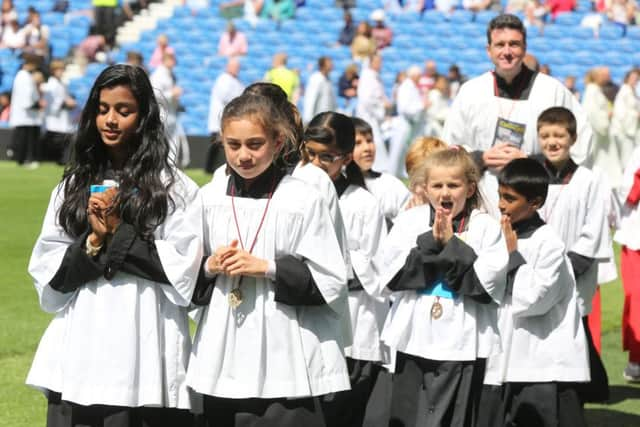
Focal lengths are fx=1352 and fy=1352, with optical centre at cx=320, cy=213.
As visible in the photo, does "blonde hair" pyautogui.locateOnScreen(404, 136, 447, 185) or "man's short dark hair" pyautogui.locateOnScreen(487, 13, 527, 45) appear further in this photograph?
"blonde hair" pyautogui.locateOnScreen(404, 136, 447, 185)

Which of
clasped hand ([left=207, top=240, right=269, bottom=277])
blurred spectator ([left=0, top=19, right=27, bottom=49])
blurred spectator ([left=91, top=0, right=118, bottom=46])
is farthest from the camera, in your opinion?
blurred spectator ([left=91, top=0, right=118, bottom=46])

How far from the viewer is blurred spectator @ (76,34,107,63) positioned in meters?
30.3

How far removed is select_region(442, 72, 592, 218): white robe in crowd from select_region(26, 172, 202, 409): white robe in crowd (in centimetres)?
321

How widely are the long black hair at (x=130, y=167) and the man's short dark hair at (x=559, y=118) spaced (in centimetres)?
309

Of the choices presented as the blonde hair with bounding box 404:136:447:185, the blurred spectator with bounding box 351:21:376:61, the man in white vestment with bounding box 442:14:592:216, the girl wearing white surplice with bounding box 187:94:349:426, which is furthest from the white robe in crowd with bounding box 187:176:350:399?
the blurred spectator with bounding box 351:21:376:61

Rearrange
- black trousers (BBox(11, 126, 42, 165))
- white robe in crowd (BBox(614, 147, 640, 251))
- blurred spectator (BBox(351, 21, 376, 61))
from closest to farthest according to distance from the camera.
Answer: white robe in crowd (BBox(614, 147, 640, 251)) → black trousers (BBox(11, 126, 42, 165)) → blurred spectator (BBox(351, 21, 376, 61))

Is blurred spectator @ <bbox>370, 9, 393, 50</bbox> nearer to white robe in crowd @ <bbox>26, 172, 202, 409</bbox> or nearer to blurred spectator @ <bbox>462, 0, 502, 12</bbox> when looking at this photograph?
blurred spectator @ <bbox>462, 0, 502, 12</bbox>

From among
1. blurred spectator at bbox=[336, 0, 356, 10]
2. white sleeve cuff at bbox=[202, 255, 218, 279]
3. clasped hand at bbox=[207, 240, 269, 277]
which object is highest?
blurred spectator at bbox=[336, 0, 356, 10]

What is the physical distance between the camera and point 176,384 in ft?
16.9

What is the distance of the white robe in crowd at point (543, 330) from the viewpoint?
687 centimetres

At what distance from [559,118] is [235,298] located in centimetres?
313

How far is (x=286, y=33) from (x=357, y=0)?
182cm

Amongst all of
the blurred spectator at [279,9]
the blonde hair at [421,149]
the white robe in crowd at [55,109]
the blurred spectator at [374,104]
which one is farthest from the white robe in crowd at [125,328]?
the blurred spectator at [279,9]

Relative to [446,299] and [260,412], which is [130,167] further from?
[446,299]
